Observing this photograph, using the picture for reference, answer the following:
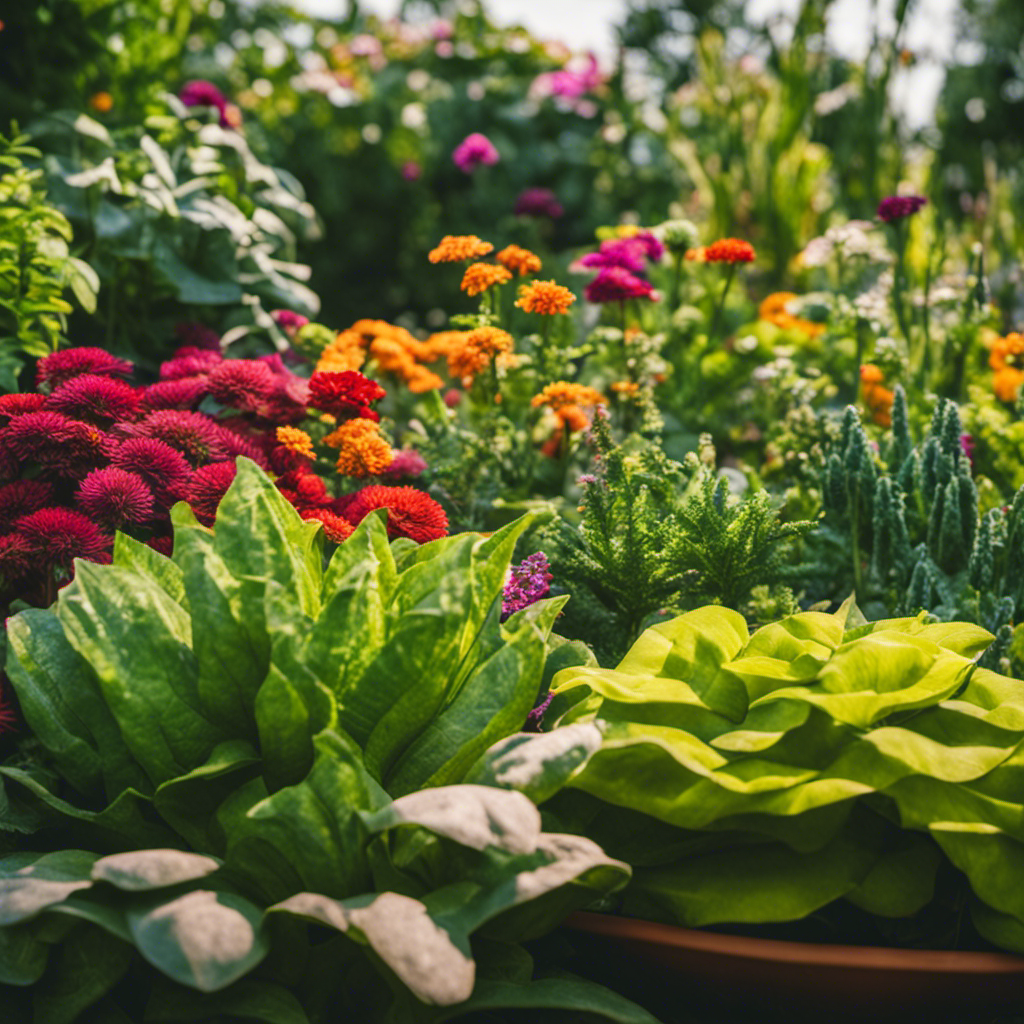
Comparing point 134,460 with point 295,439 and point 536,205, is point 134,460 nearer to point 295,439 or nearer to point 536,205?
point 295,439

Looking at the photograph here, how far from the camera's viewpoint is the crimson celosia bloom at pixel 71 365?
170 centimetres

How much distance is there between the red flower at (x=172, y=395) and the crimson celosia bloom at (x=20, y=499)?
272 millimetres

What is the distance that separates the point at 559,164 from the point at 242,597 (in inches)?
166

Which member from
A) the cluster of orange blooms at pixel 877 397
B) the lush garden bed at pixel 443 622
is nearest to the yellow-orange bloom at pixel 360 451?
the lush garden bed at pixel 443 622

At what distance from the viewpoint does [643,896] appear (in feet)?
3.48

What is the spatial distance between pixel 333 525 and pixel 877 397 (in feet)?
5.60

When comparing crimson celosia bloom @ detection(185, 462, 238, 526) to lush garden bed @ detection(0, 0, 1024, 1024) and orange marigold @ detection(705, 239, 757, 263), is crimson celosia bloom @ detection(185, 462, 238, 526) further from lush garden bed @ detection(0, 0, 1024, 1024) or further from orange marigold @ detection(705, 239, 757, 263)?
orange marigold @ detection(705, 239, 757, 263)

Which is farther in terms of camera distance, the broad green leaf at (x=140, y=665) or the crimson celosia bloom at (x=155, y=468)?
the crimson celosia bloom at (x=155, y=468)

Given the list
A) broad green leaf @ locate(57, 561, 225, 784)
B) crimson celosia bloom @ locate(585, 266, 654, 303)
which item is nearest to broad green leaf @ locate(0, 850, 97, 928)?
broad green leaf @ locate(57, 561, 225, 784)

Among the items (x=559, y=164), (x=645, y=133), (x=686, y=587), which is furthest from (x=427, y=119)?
(x=686, y=587)

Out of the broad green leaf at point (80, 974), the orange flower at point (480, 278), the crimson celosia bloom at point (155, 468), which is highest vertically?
the orange flower at point (480, 278)

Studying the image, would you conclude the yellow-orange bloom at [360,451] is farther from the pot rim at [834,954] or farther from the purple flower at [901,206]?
the purple flower at [901,206]

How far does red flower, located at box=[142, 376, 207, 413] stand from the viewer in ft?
5.45

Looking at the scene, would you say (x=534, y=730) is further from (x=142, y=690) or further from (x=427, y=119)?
(x=427, y=119)
